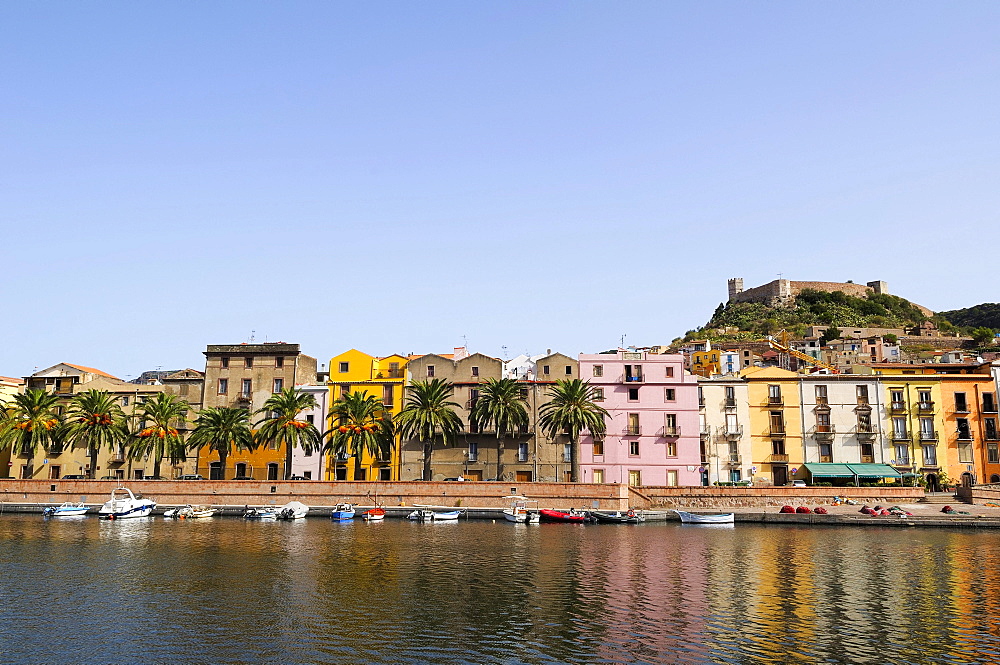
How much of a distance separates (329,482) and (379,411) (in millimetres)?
8624

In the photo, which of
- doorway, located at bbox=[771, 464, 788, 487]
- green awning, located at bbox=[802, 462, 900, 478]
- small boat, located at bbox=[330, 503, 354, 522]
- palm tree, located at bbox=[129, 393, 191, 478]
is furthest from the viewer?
doorway, located at bbox=[771, 464, 788, 487]

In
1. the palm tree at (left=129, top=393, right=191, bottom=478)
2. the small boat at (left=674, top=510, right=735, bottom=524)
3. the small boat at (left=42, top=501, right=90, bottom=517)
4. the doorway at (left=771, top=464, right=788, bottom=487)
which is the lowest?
the small boat at (left=674, top=510, right=735, bottom=524)

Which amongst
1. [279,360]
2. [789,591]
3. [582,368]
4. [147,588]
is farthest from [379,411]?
[789,591]

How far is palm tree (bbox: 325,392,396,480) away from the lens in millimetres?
78688

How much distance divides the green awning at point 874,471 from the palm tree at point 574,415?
2536cm

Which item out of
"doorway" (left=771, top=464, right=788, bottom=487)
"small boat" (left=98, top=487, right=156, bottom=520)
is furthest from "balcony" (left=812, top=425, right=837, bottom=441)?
"small boat" (left=98, top=487, right=156, bottom=520)

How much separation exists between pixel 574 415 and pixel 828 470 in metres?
26.9

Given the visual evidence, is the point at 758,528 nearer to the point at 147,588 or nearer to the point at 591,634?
the point at 591,634

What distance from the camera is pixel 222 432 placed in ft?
261

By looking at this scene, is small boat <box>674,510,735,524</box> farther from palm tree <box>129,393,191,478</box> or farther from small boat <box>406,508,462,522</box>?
palm tree <box>129,393,191,478</box>

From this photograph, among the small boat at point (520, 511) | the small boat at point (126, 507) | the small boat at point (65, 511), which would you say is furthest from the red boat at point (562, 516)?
the small boat at point (65, 511)

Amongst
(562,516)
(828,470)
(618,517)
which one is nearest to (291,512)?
(562,516)

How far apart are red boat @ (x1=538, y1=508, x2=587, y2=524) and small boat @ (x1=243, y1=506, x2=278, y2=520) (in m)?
23.7

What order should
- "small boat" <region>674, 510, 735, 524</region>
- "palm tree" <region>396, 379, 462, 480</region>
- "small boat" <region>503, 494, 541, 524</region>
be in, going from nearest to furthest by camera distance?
"small boat" <region>674, 510, 735, 524</region> < "small boat" <region>503, 494, 541, 524</region> < "palm tree" <region>396, 379, 462, 480</region>
